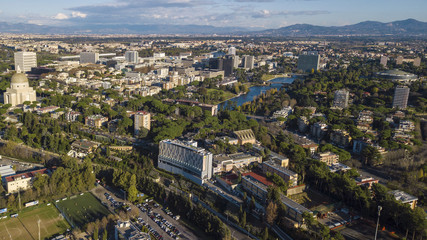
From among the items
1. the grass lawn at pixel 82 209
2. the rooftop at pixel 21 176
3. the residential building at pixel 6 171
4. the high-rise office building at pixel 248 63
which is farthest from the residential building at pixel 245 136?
the high-rise office building at pixel 248 63

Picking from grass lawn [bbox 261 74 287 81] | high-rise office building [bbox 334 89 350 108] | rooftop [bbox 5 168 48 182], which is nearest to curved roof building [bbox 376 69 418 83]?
high-rise office building [bbox 334 89 350 108]

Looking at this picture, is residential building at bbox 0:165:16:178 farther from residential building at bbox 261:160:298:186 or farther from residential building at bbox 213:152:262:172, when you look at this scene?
residential building at bbox 261:160:298:186

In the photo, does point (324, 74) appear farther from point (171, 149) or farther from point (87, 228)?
point (87, 228)

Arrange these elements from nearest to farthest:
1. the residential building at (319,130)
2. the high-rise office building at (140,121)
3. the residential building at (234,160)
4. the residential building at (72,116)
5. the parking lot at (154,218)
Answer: the parking lot at (154,218) < the residential building at (234,160) < the high-rise office building at (140,121) < the residential building at (319,130) < the residential building at (72,116)

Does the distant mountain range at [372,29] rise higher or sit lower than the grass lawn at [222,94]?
higher

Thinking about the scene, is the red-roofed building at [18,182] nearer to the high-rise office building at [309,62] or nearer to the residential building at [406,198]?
the residential building at [406,198]
